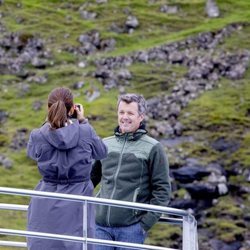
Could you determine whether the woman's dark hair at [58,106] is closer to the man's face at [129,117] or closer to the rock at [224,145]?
the man's face at [129,117]

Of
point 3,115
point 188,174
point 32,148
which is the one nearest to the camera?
point 32,148

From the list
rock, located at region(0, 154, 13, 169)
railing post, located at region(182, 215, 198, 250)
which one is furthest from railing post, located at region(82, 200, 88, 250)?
rock, located at region(0, 154, 13, 169)

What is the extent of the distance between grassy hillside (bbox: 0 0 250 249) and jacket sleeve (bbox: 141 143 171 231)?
1332 centimetres

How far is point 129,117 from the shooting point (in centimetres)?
1126

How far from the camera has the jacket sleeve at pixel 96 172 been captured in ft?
38.7

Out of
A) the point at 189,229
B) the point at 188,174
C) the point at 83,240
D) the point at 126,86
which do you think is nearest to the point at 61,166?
the point at 83,240

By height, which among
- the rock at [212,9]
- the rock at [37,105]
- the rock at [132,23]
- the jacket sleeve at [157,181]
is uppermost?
the rock at [212,9]

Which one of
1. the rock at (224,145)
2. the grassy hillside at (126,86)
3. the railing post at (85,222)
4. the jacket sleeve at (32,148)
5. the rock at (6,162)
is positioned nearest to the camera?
the railing post at (85,222)

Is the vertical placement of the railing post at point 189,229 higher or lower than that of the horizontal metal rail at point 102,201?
lower

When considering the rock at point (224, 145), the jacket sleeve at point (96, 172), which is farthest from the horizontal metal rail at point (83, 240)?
the rock at point (224, 145)

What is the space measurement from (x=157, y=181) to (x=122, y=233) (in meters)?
0.83

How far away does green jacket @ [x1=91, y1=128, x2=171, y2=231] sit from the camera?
1116cm

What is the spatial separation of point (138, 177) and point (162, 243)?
14.4m

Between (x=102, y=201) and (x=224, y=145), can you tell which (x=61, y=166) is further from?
(x=224, y=145)
